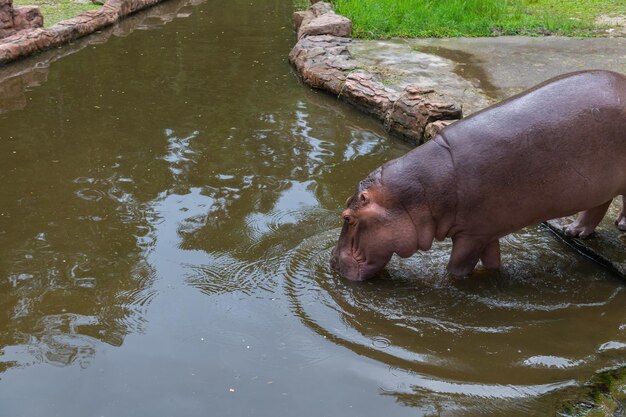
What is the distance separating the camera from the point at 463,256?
4512mm

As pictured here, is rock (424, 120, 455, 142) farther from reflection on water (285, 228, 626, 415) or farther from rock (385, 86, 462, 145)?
reflection on water (285, 228, 626, 415)

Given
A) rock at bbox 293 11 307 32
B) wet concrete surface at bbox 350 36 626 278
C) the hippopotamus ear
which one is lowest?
rock at bbox 293 11 307 32

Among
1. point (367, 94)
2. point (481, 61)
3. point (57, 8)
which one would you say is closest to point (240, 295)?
point (367, 94)

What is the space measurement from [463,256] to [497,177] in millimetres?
539

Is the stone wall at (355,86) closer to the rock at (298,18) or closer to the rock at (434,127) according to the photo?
the rock at (434,127)

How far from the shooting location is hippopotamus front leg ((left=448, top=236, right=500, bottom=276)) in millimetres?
4477

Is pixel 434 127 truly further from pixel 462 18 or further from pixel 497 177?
pixel 462 18

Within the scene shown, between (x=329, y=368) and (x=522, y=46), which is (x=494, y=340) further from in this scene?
(x=522, y=46)

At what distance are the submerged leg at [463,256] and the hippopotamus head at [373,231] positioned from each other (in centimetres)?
24

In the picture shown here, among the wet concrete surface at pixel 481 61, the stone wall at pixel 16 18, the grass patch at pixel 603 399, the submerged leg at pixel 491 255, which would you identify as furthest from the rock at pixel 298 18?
the grass patch at pixel 603 399

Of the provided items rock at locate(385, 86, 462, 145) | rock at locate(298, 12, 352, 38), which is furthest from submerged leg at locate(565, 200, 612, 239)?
rock at locate(298, 12, 352, 38)

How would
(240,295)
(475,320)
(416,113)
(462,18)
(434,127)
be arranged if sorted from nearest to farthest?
(475,320) → (240,295) → (434,127) → (416,113) → (462,18)

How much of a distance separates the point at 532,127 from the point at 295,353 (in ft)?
6.05

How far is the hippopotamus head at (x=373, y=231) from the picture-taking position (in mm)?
4445
